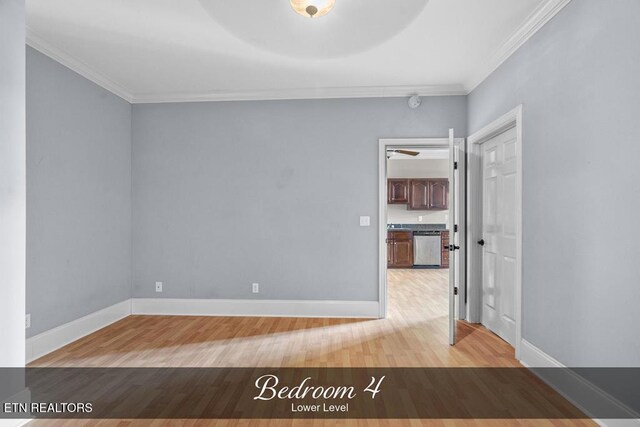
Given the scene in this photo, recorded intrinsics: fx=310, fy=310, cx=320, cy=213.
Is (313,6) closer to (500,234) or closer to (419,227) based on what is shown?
(500,234)

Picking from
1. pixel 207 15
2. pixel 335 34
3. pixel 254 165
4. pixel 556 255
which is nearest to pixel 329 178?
pixel 254 165

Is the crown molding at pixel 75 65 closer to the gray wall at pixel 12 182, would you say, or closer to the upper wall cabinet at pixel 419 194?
the gray wall at pixel 12 182

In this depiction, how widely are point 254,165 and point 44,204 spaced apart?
6.73 feet

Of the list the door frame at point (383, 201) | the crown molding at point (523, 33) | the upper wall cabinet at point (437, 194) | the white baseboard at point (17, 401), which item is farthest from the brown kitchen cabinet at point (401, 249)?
the white baseboard at point (17, 401)

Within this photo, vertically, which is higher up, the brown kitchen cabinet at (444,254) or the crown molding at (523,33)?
the crown molding at (523,33)

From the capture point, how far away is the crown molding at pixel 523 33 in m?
2.20

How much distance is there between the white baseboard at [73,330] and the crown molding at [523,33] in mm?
4841

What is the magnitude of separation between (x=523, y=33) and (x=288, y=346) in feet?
11.1

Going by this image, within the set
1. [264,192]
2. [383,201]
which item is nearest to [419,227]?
[383,201]

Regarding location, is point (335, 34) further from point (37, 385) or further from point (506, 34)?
point (37, 385)

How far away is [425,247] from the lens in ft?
24.6

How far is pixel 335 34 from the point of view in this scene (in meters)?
2.59

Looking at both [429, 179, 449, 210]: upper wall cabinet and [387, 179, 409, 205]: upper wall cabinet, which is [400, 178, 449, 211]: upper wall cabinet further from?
[387, 179, 409, 205]: upper wall cabinet

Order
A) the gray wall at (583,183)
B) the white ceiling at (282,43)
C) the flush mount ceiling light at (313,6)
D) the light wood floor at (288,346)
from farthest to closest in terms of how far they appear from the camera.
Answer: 1. the light wood floor at (288,346)
2. the white ceiling at (282,43)
3. the flush mount ceiling light at (313,6)
4. the gray wall at (583,183)
